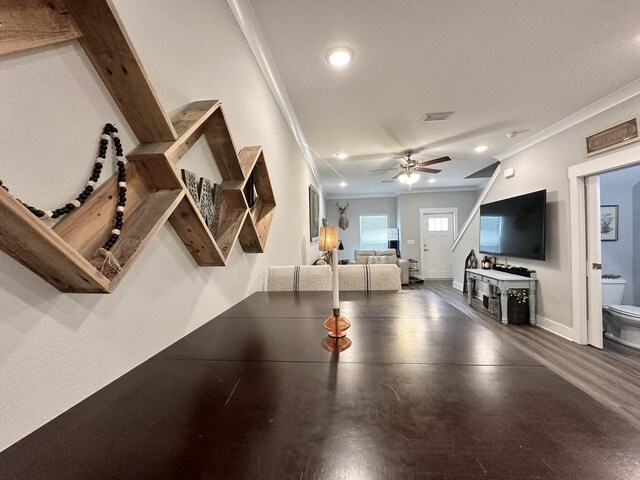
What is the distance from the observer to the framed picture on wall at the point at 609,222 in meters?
3.65

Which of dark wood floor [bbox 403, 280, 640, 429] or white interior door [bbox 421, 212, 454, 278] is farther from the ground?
white interior door [bbox 421, 212, 454, 278]

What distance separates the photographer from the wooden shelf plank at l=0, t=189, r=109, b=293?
41cm

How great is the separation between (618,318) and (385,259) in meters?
3.53

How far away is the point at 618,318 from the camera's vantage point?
9.38 feet

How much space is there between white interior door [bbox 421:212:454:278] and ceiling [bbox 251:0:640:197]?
402cm

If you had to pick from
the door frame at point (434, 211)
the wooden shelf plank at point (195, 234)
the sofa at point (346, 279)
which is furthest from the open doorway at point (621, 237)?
the wooden shelf plank at point (195, 234)

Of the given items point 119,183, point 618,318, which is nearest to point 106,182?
point 119,183

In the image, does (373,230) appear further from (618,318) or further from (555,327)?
(618,318)

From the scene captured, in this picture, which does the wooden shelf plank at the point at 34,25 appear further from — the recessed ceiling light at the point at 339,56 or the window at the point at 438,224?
the window at the point at 438,224

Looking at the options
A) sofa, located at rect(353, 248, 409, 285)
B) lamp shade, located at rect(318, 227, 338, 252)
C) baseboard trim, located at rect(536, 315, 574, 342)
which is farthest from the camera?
sofa, located at rect(353, 248, 409, 285)

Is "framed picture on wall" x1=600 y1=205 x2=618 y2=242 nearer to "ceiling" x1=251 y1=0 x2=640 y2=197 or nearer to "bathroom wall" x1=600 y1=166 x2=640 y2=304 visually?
"bathroom wall" x1=600 y1=166 x2=640 y2=304

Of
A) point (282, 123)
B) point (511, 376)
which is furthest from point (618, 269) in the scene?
point (282, 123)

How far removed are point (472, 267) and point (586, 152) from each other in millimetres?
2672

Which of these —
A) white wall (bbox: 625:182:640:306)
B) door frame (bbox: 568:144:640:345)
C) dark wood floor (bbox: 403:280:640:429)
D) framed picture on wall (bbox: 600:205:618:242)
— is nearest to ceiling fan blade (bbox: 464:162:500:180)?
framed picture on wall (bbox: 600:205:618:242)
